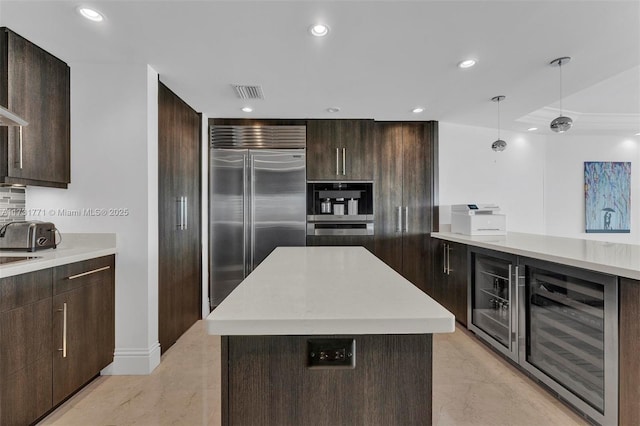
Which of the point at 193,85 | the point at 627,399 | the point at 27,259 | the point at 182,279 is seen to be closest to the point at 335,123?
the point at 193,85

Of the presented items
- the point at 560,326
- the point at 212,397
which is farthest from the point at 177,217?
the point at 560,326

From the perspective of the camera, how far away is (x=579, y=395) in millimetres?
1937

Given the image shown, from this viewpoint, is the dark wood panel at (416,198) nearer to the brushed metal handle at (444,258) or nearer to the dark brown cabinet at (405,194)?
the dark brown cabinet at (405,194)

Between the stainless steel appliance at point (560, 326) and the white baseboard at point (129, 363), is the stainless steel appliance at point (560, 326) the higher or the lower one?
the higher one

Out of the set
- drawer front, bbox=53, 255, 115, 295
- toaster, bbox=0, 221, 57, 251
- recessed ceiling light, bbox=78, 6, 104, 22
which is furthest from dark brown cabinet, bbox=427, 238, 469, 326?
toaster, bbox=0, 221, 57, 251

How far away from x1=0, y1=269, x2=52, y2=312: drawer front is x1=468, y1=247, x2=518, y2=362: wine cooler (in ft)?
10.5

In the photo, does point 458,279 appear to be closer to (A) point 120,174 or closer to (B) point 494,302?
(B) point 494,302

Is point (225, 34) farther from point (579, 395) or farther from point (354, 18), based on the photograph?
point (579, 395)

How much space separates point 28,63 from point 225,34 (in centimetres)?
139

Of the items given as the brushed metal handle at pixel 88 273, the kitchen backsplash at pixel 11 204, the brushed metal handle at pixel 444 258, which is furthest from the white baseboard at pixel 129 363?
the brushed metal handle at pixel 444 258

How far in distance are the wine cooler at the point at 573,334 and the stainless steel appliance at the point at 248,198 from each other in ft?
8.46

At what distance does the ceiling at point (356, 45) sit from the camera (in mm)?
1861

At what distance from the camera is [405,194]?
14.0ft

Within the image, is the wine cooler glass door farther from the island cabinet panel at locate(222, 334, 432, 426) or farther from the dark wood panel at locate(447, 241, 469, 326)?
the island cabinet panel at locate(222, 334, 432, 426)
